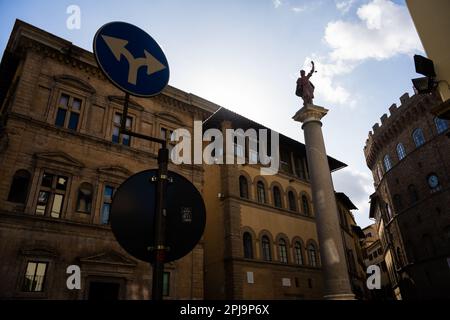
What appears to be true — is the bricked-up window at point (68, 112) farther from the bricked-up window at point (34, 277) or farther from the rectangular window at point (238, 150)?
the rectangular window at point (238, 150)

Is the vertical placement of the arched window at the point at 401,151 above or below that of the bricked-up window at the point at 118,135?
above

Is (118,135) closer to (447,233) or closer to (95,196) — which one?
(95,196)

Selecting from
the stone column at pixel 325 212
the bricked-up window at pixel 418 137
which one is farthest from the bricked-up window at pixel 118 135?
the bricked-up window at pixel 418 137

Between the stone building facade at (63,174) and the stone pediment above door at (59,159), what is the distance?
0.04 metres

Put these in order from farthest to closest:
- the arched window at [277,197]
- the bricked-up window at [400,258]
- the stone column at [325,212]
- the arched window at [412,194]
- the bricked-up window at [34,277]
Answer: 1. the bricked-up window at [400,258]
2. the arched window at [412,194]
3. the arched window at [277,197]
4. the bricked-up window at [34,277]
5. the stone column at [325,212]

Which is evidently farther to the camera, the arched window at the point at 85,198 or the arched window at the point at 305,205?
the arched window at the point at 305,205

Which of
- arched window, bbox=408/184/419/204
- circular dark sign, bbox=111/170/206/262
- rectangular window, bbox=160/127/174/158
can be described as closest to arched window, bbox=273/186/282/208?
rectangular window, bbox=160/127/174/158

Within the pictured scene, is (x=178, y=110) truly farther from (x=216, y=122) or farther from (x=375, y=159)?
(x=375, y=159)

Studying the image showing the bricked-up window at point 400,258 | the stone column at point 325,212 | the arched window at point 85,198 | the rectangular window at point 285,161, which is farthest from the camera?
the bricked-up window at point 400,258

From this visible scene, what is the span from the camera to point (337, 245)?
11414 mm

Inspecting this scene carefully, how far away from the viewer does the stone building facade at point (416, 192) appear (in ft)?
102

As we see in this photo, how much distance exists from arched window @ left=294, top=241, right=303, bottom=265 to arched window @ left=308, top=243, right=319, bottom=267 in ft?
3.00

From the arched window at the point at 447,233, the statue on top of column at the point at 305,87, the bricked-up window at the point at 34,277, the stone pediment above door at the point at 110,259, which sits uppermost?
the statue on top of column at the point at 305,87

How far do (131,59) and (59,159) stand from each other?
538 inches
